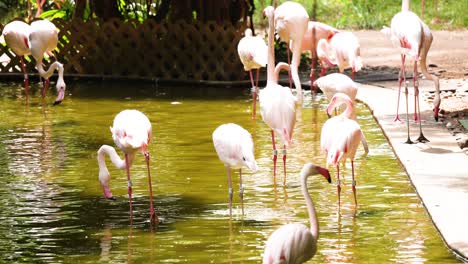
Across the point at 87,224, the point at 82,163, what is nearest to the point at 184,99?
the point at 82,163

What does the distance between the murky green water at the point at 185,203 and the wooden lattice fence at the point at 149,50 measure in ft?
10.2

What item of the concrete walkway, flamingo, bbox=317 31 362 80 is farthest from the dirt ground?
flamingo, bbox=317 31 362 80

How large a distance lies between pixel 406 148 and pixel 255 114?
2.79 m

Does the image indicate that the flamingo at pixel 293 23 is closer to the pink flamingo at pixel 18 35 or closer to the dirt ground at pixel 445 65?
the dirt ground at pixel 445 65

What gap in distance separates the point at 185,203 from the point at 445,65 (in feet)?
28.0

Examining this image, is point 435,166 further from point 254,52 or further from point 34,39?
point 34,39

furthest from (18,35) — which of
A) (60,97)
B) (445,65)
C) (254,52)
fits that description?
(445,65)

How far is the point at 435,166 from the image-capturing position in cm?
921

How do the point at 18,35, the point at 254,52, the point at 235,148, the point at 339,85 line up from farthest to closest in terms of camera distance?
the point at 18,35, the point at 254,52, the point at 339,85, the point at 235,148

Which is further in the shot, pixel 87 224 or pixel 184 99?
pixel 184 99

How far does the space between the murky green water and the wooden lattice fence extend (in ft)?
10.2

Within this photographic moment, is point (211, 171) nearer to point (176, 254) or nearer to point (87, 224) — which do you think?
point (87, 224)

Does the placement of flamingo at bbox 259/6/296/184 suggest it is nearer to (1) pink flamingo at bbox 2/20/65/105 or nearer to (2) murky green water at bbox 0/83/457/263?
(2) murky green water at bbox 0/83/457/263

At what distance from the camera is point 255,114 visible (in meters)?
12.5
